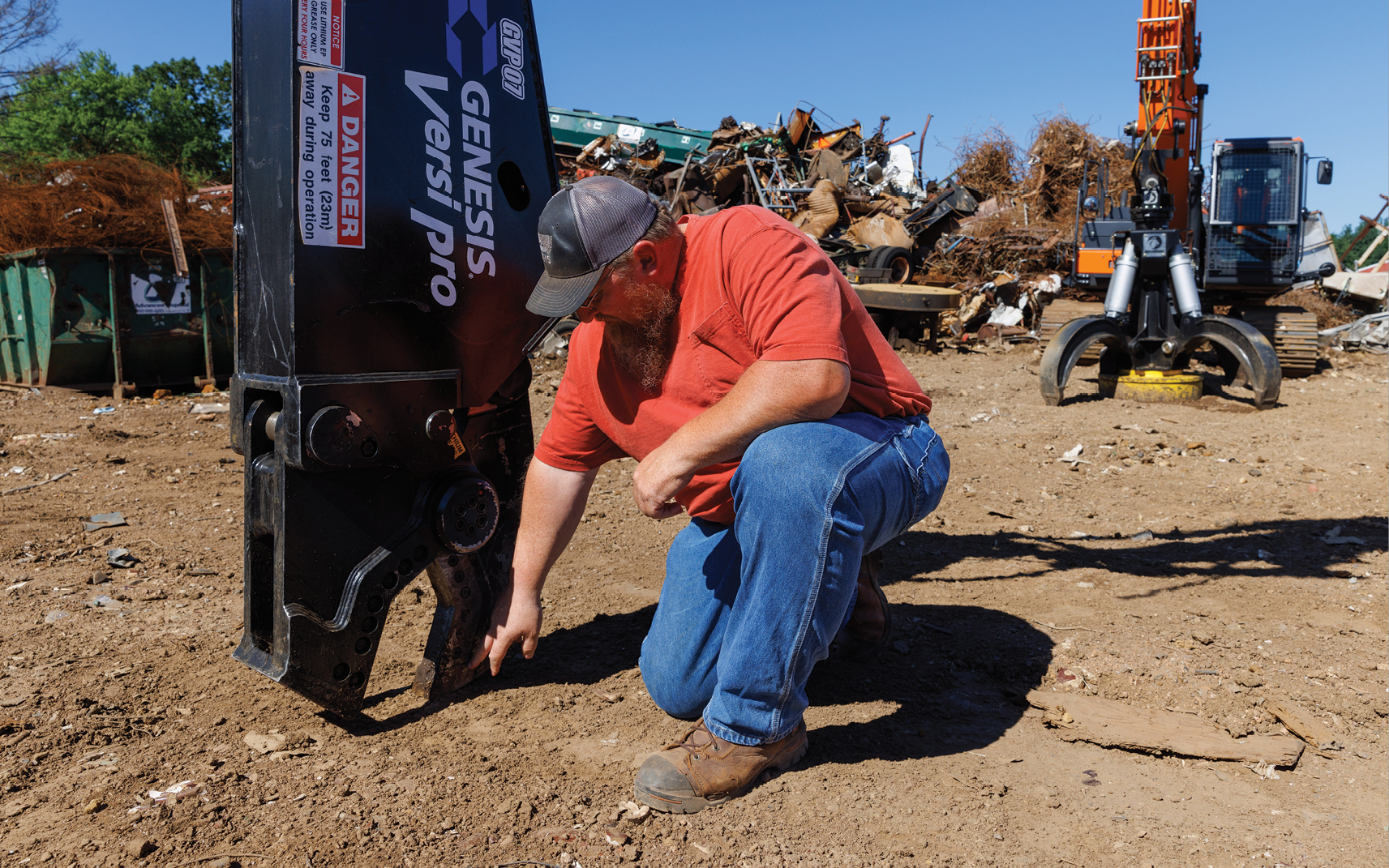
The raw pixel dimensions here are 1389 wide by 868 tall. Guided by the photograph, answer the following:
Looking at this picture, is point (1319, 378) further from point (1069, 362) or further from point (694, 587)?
point (694, 587)

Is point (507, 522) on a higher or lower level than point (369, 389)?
lower

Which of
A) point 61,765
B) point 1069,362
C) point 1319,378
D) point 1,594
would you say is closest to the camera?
point 61,765

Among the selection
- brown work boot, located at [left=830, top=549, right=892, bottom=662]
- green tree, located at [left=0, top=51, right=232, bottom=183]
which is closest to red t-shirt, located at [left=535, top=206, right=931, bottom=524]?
brown work boot, located at [left=830, top=549, right=892, bottom=662]

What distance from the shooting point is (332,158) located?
189cm

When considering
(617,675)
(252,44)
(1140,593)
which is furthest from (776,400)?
(1140,593)

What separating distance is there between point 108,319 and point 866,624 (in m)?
8.27

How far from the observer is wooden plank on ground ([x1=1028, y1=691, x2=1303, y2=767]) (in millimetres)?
2125

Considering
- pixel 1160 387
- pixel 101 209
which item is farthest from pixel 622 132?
pixel 1160 387

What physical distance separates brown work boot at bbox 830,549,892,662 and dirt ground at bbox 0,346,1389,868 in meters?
0.08

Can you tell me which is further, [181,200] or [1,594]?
[181,200]

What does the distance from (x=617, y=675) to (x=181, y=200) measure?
27.2 feet

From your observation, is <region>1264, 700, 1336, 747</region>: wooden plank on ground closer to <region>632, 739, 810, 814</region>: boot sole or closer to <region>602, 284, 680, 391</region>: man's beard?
<region>632, 739, 810, 814</region>: boot sole

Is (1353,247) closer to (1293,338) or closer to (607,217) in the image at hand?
(1293,338)

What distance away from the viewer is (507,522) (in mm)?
2408
